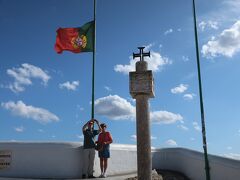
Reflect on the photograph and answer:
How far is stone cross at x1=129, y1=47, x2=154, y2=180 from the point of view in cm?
1194

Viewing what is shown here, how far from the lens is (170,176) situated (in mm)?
14875

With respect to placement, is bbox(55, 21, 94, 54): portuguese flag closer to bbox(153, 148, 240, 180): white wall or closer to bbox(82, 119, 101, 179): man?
bbox(82, 119, 101, 179): man

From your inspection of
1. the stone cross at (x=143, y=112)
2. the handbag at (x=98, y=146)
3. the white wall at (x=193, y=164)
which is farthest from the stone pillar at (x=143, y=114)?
the white wall at (x=193, y=164)

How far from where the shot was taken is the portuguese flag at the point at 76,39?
16.8 m

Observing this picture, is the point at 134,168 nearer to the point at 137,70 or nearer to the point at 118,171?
the point at 118,171

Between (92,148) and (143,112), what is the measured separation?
2.67 meters

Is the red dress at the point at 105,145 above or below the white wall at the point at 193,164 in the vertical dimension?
above

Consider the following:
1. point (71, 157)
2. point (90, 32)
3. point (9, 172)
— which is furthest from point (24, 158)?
point (90, 32)

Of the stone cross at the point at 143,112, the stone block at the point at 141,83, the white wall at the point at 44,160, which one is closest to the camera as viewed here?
the stone cross at the point at 143,112

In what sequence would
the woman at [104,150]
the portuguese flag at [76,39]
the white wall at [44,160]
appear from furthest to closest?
the portuguese flag at [76,39]
the white wall at [44,160]
the woman at [104,150]

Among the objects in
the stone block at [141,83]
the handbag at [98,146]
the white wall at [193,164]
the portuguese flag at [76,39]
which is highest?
the portuguese flag at [76,39]

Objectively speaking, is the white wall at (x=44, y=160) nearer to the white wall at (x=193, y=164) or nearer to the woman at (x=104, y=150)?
the woman at (x=104, y=150)

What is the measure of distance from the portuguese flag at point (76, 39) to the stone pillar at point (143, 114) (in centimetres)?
477

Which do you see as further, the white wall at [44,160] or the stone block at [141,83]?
the white wall at [44,160]
